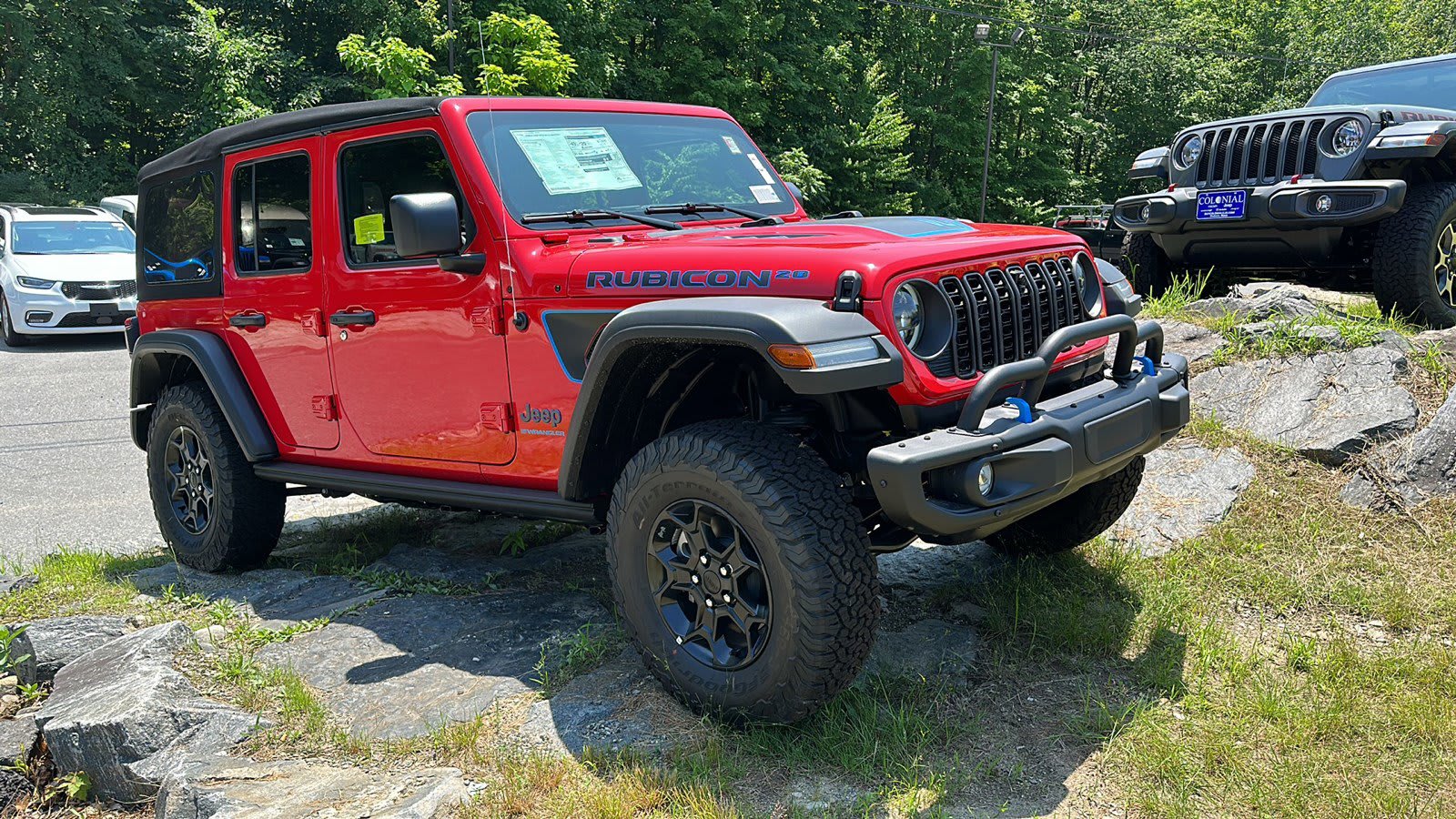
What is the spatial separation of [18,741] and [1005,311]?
362 centimetres

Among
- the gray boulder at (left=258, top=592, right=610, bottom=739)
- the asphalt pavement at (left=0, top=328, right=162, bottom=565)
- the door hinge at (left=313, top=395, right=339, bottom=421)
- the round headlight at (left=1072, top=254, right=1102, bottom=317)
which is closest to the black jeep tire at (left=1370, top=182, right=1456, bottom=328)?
the round headlight at (left=1072, top=254, right=1102, bottom=317)

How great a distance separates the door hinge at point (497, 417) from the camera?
4.01 m

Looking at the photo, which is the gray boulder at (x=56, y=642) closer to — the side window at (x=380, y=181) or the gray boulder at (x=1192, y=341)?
the side window at (x=380, y=181)

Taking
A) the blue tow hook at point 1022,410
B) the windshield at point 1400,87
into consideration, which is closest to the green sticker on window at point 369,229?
the blue tow hook at point 1022,410

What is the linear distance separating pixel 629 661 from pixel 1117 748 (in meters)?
1.57

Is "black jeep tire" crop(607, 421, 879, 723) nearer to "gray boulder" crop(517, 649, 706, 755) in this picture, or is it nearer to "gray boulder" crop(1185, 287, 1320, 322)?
"gray boulder" crop(517, 649, 706, 755)

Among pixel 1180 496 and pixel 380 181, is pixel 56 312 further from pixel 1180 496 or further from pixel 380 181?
pixel 1180 496

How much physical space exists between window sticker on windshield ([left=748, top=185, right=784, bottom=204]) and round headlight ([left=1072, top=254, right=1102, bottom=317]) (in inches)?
50.3

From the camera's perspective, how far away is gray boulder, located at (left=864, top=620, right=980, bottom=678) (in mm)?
3830

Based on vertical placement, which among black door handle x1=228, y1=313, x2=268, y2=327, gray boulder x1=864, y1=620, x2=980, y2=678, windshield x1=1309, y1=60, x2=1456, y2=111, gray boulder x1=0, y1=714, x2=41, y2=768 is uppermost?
windshield x1=1309, y1=60, x2=1456, y2=111

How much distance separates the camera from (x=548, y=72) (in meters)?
15.8

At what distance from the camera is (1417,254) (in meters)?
6.20

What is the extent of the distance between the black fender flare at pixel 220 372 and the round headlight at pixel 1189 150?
547 cm

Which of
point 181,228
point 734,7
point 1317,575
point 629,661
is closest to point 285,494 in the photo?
point 181,228
